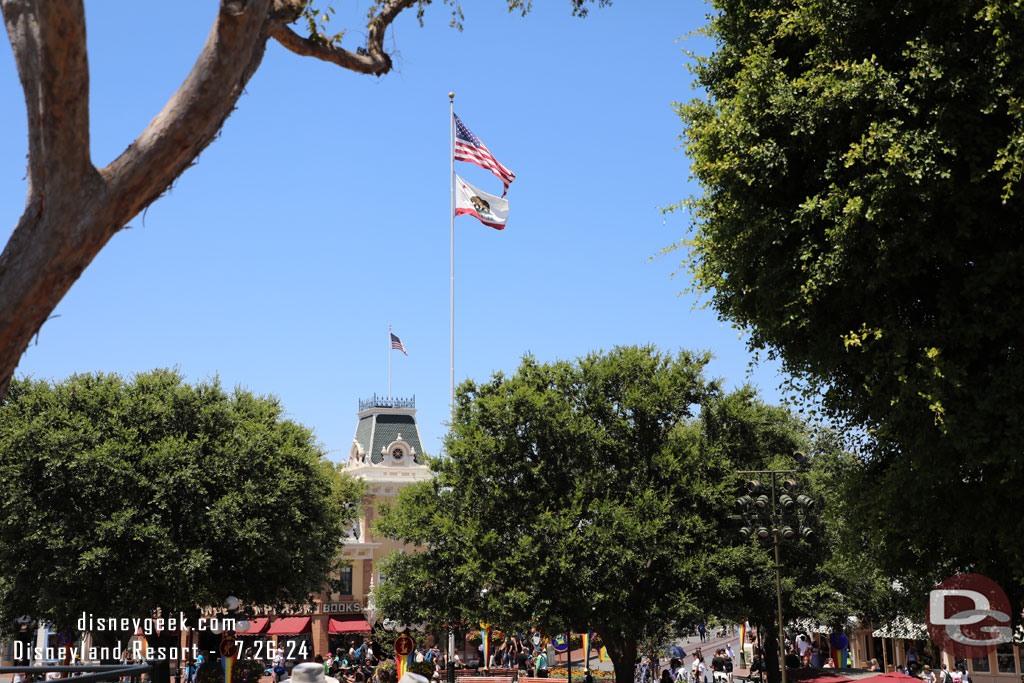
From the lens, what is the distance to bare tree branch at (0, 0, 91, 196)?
416 centimetres

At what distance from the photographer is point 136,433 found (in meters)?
28.3

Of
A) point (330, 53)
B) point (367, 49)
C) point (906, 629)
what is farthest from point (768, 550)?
point (330, 53)

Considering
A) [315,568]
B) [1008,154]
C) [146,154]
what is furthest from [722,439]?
[146,154]

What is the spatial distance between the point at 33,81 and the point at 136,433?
26234mm

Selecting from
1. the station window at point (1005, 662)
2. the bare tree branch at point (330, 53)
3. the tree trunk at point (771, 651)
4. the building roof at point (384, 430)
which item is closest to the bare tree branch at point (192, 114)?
the bare tree branch at point (330, 53)

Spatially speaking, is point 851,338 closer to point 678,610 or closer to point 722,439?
point 678,610

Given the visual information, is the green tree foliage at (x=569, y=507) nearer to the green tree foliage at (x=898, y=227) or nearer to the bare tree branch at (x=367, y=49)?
the green tree foliage at (x=898, y=227)

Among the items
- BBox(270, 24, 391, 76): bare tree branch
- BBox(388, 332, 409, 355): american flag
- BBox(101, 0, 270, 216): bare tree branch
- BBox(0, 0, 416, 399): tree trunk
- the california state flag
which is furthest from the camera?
BBox(388, 332, 409, 355): american flag

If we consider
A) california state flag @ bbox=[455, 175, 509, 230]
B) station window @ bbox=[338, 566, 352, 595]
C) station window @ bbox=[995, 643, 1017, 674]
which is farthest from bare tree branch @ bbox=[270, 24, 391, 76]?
station window @ bbox=[338, 566, 352, 595]

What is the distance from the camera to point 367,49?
20.5ft

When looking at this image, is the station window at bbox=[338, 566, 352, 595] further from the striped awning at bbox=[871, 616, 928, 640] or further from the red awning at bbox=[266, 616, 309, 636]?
the striped awning at bbox=[871, 616, 928, 640]

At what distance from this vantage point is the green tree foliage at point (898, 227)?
10.9m

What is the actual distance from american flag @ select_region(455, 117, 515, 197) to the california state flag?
0.62 meters

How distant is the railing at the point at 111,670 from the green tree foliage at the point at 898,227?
902 centimetres
